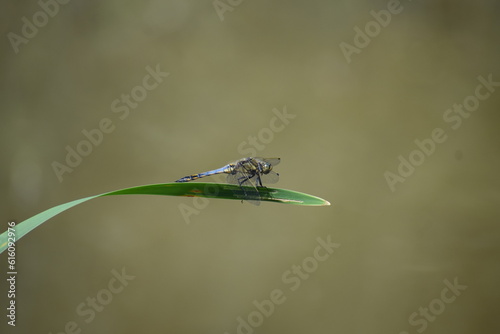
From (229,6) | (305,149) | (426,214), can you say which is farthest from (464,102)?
(229,6)

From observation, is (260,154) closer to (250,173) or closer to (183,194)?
(250,173)

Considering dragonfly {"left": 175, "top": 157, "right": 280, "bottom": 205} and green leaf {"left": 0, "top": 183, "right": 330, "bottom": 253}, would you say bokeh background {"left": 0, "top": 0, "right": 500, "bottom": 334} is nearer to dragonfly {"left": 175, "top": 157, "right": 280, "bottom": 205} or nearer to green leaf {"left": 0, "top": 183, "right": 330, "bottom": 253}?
dragonfly {"left": 175, "top": 157, "right": 280, "bottom": 205}

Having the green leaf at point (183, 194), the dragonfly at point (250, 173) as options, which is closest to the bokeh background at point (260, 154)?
the dragonfly at point (250, 173)

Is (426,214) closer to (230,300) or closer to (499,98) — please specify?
(499,98)

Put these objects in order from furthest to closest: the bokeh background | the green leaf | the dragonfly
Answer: the bokeh background → the dragonfly → the green leaf

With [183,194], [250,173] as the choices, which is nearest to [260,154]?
[250,173]

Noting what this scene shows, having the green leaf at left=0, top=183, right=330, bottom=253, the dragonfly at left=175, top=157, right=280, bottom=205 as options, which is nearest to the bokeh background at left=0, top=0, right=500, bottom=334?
the dragonfly at left=175, top=157, right=280, bottom=205
